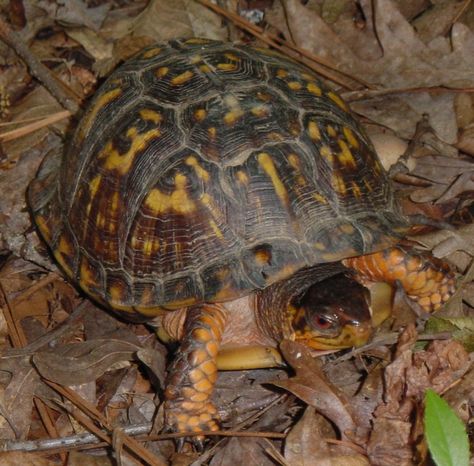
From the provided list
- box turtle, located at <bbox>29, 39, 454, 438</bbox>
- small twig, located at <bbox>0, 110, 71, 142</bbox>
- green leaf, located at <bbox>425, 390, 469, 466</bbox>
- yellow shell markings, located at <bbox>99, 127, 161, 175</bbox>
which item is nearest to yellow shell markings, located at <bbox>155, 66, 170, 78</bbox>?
box turtle, located at <bbox>29, 39, 454, 438</bbox>

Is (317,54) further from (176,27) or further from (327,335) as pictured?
(327,335)

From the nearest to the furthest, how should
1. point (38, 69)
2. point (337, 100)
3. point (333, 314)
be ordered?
point (333, 314)
point (337, 100)
point (38, 69)

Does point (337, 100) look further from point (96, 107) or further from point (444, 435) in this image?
point (444, 435)

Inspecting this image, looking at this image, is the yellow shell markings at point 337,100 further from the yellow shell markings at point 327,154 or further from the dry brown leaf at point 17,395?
the dry brown leaf at point 17,395

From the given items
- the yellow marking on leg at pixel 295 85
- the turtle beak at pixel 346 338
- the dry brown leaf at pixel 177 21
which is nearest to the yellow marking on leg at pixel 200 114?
the yellow marking on leg at pixel 295 85

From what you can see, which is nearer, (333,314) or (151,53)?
(333,314)

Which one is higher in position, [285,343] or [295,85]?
[295,85]

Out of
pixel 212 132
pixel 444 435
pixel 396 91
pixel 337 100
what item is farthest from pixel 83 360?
pixel 396 91
